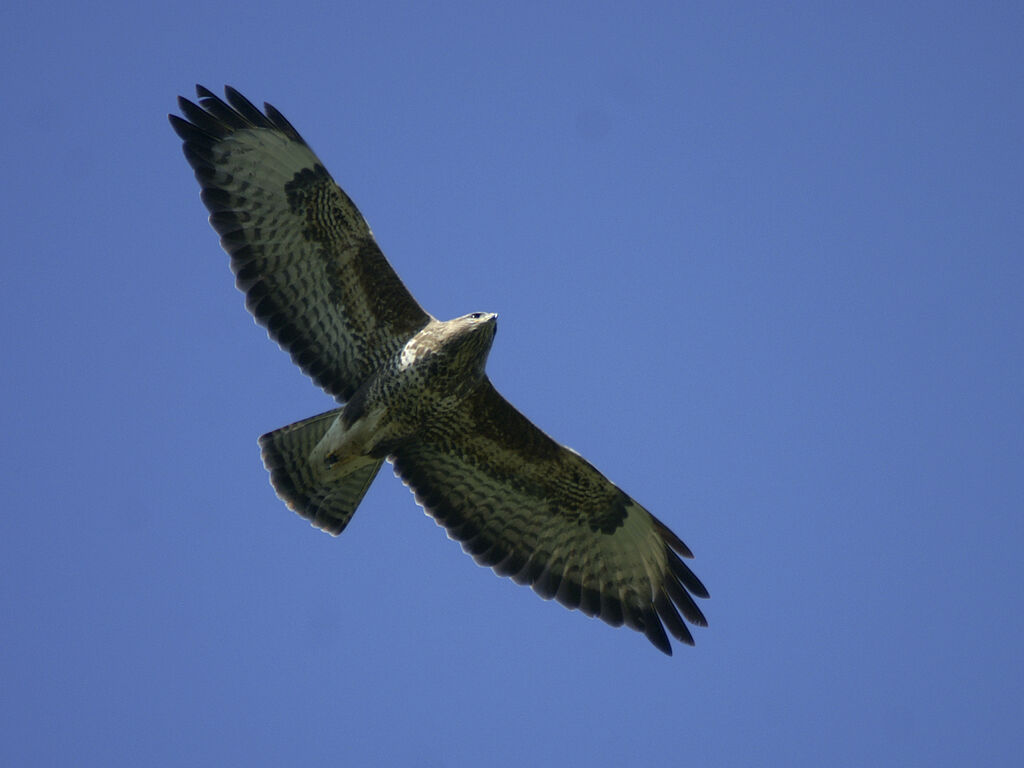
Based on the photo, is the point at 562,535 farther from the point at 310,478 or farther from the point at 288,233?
the point at 288,233

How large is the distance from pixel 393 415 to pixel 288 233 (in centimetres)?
160

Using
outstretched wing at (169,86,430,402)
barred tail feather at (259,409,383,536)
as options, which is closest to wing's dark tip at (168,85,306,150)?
outstretched wing at (169,86,430,402)

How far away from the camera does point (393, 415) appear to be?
9930 millimetres

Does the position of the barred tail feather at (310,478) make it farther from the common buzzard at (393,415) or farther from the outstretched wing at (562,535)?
the outstretched wing at (562,535)

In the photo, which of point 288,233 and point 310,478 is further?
point 310,478

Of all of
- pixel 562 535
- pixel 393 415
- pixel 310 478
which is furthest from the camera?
pixel 562 535

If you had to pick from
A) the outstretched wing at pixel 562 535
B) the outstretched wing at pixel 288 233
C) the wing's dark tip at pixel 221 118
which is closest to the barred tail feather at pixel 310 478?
the outstretched wing at pixel 562 535

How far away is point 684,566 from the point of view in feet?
34.8

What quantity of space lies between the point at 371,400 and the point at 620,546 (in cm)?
239

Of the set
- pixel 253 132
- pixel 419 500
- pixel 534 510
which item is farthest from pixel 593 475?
pixel 253 132

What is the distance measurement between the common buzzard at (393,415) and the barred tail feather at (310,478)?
11 mm

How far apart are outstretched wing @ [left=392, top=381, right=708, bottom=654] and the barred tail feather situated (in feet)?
1.68

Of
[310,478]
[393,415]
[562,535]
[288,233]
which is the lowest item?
[310,478]

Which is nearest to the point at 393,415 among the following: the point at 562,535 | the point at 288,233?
the point at 288,233
